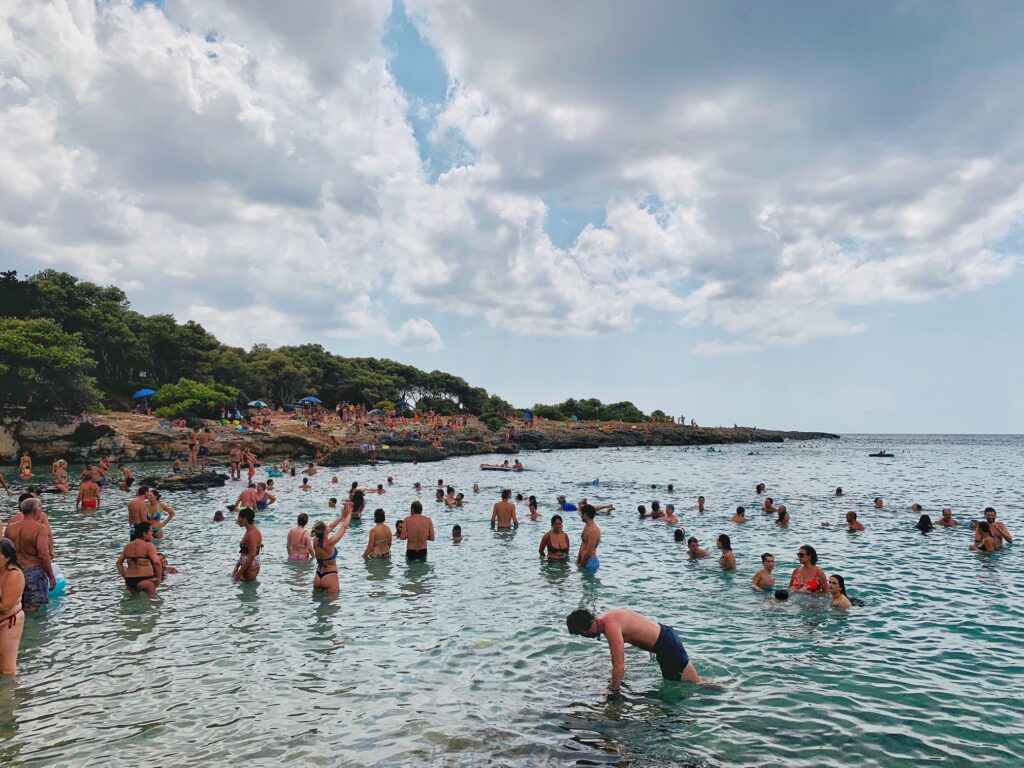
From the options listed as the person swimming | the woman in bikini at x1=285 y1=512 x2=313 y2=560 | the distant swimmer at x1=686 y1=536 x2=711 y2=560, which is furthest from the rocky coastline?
the person swimming

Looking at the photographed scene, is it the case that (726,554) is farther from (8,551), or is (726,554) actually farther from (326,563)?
(8,551)

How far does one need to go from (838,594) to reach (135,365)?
72.1 metres

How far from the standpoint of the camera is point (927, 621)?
10.9 metres

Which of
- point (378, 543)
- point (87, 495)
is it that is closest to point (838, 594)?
point (378, 543)

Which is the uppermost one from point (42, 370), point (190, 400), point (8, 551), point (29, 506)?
point (42, 370)

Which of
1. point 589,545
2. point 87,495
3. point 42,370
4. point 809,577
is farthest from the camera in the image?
point 42,370

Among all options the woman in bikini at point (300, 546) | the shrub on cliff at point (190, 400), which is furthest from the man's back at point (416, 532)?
the shrub on cliff at point (190, 400)

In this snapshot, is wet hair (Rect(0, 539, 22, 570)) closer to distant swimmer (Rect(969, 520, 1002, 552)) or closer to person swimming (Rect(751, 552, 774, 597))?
person swimming (Rect(751, 552, 774, 597))

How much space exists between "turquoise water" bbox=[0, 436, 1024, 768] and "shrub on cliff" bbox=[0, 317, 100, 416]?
106ft

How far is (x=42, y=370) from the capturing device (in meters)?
41.7

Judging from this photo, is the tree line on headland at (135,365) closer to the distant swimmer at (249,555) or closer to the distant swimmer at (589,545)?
the distant swimmer at (249,555)

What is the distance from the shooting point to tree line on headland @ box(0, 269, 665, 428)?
139 ft

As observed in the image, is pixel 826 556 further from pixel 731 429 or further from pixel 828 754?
pixel 731 429

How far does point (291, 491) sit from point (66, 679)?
25.0 metres
